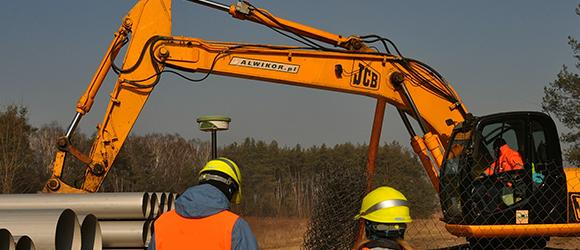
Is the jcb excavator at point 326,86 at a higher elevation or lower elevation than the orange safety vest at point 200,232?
higher

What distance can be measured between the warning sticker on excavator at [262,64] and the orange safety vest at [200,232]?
6.62 metres

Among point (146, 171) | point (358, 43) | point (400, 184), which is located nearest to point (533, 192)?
point (358, 43)

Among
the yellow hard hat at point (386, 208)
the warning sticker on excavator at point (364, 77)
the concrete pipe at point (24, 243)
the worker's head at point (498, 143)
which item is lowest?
the concrete pipe at point (24, 243)

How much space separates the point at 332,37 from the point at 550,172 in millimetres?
3627

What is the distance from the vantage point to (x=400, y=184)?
33.3 m

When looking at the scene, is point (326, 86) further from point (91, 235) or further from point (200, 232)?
point (200, 232)

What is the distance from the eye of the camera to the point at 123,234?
7746mm

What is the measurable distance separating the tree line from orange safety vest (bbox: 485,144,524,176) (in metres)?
12.8

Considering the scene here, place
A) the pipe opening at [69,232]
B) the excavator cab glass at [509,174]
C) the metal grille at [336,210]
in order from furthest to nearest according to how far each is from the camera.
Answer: the metal grille at [336,210] → the excavator cab glass at [509,174] → the pipe opening at [69,232]

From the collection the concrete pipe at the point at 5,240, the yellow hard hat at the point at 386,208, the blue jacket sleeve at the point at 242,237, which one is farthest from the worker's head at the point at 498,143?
the concrete pipe at the point at 5,240

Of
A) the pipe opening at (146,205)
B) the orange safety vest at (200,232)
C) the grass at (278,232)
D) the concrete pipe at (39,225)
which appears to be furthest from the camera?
the grass at (278,232)

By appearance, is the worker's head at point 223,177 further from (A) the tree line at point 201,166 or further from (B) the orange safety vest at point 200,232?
(A) the tree line at point 201,166

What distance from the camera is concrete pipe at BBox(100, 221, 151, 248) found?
7.72 metres

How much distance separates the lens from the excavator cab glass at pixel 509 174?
834 centimetres
